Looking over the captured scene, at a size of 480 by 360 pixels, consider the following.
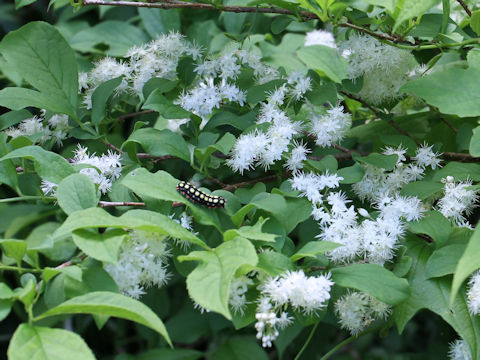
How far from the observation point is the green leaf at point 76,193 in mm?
1191

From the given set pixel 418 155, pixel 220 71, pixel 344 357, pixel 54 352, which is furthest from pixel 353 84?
pixel 344 357

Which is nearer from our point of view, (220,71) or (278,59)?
(220,71)

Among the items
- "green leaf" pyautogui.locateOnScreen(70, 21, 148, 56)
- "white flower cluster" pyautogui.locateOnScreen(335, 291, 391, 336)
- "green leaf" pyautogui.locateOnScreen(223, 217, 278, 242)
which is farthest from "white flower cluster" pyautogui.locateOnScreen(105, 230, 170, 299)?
"green leaf" pyautogui.locateOnScreen(70, 21, 148, 56)

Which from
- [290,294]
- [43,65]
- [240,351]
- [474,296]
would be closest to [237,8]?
[43,65]

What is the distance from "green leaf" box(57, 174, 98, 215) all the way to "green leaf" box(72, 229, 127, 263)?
0.26ft

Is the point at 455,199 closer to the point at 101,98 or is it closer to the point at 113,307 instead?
the point at 113,307

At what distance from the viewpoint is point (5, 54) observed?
1.53 meters

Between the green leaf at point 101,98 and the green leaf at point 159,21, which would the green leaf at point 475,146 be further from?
the green leaf at point 159,21

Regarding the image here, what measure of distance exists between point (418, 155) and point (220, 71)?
0.62 m

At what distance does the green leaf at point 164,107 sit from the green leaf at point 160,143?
0.05 m

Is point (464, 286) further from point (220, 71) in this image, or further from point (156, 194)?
point (220, 71)

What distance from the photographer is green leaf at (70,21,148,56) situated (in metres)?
2.21

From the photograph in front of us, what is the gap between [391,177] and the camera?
1.48 metres

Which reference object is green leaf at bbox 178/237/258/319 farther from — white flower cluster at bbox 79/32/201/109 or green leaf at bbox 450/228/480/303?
white flower cluster at bbox 79/32/201/109
